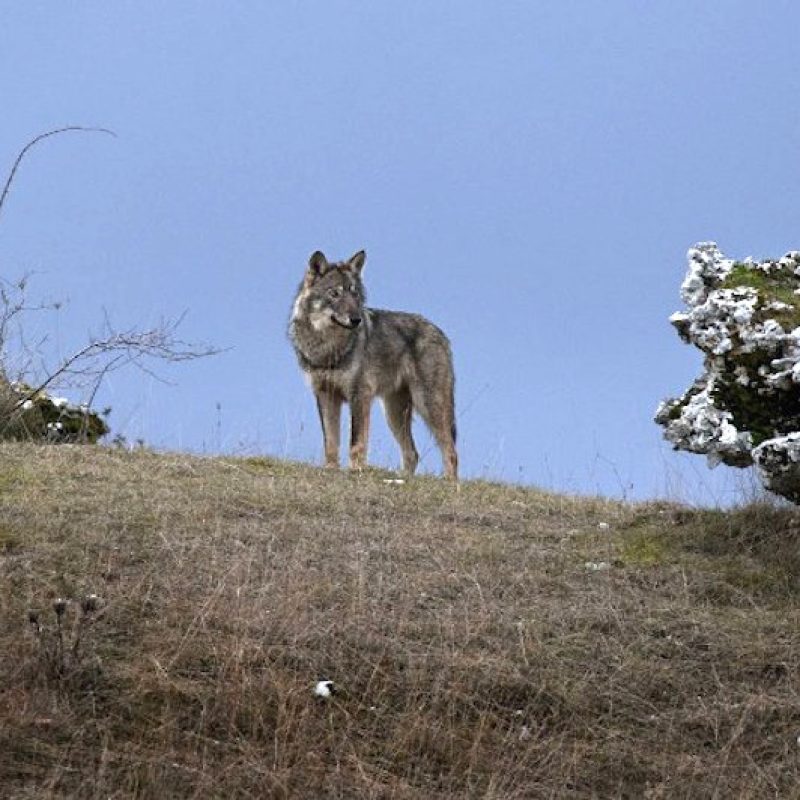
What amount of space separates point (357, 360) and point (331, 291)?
35.6 inches

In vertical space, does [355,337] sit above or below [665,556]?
above

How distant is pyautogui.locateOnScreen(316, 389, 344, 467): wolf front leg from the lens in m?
17.6

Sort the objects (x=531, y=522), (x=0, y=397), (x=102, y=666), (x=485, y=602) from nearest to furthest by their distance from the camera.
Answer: (x=102, y=666) < (x=485, y=602) < (x=531, y=522) < (x=0, y=397)

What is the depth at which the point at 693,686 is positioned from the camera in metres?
9.99

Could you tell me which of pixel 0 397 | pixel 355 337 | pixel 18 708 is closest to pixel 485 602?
pixel 18 708

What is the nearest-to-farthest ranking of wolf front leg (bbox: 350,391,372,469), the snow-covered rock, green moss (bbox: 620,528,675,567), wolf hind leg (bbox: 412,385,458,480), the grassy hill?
the grassy hill, the snow-covered rock, green moss (bbox: 620,528,675,567), wolf front leg (bbox: 350,391,372,469), wolf hind leg (bbox: 412,385,458,480)

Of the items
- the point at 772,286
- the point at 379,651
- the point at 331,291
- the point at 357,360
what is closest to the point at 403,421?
the point at 357,360

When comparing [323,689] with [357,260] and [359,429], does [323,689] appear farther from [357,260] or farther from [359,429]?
[357,260]

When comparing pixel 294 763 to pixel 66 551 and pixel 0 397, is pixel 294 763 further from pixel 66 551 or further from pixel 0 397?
pixel 0 397

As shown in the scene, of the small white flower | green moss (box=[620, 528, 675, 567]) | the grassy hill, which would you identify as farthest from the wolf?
the small white flower

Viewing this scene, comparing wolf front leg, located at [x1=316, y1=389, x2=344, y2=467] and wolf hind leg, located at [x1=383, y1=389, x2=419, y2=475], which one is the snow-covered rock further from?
wolf hind leg, located at [x1=383, y1=389, x2=419, y2=475]

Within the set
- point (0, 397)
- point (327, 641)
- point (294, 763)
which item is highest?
point (0, 397)

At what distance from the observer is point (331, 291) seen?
18.0 meters

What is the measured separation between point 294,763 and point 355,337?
10.1 metres
